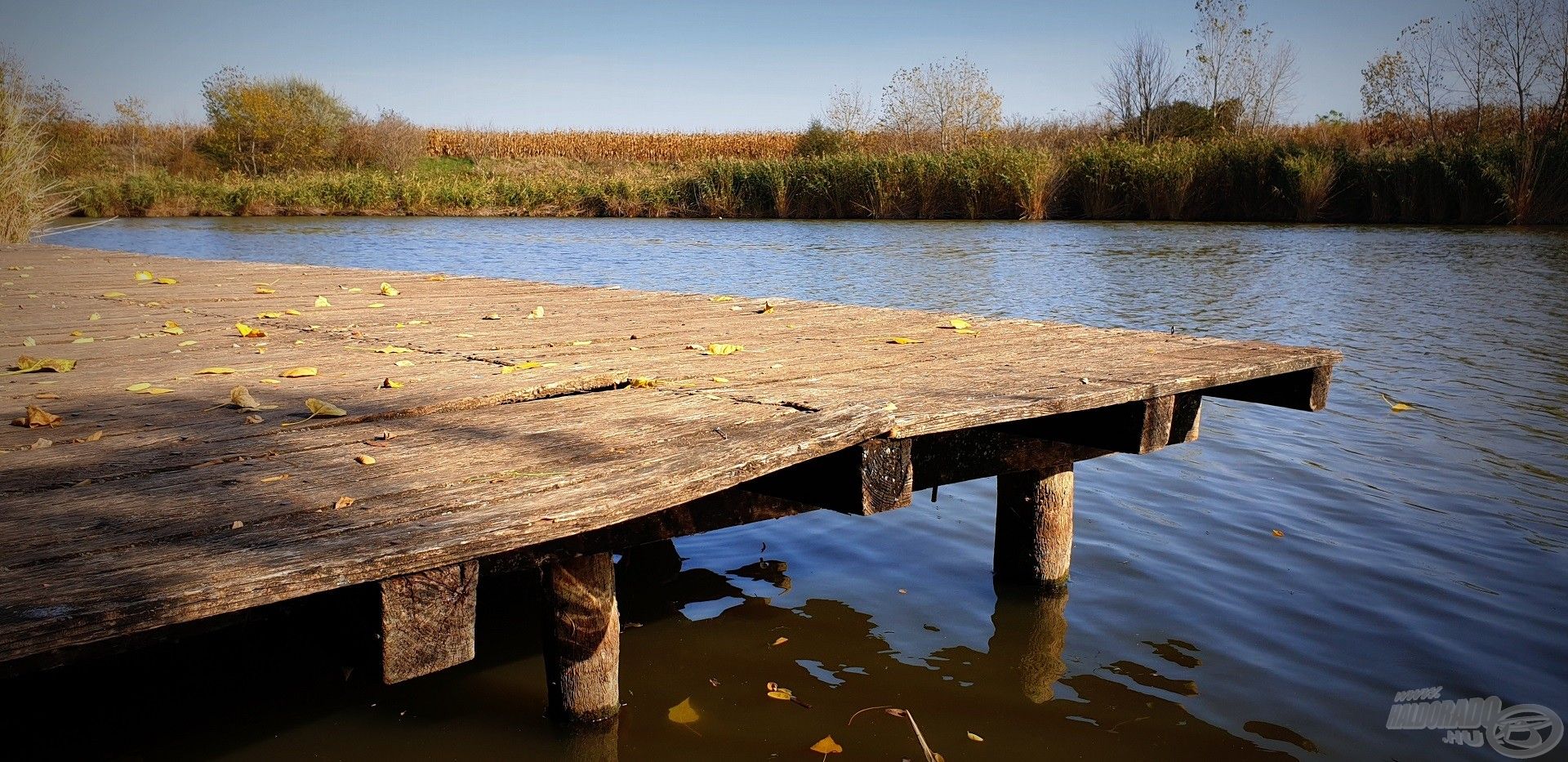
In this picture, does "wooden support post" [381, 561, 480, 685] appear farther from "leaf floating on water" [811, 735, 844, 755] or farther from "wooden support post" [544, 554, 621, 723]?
"leaf floating on water" [811, 735, 844, 755]

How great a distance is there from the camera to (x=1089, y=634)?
3051 mm

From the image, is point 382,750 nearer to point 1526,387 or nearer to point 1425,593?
point 1425,593

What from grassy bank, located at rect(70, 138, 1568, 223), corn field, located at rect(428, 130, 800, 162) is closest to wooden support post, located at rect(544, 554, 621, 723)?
grassy bank, located at rect(70, 138, 1568, 223)

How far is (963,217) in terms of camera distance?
73.8ft

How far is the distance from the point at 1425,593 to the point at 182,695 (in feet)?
11.5

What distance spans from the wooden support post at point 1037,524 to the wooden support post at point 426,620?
2.00m

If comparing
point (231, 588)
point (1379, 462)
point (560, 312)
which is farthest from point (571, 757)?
point (1379, 462)

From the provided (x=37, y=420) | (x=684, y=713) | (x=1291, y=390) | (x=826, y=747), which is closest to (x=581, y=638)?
(x=684, y=713)

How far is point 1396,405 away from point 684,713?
4.88 m

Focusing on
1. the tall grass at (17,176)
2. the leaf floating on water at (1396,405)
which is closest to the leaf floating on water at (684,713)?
the leaf floating on water at (1396,405)

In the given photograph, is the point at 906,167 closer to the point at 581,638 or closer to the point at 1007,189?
the point at 1007,189

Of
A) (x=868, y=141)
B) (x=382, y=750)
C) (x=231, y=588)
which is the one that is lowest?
(x=382, y=750)

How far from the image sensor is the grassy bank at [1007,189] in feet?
59.2

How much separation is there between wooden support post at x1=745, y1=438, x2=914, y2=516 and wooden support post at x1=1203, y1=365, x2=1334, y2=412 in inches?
57.6
